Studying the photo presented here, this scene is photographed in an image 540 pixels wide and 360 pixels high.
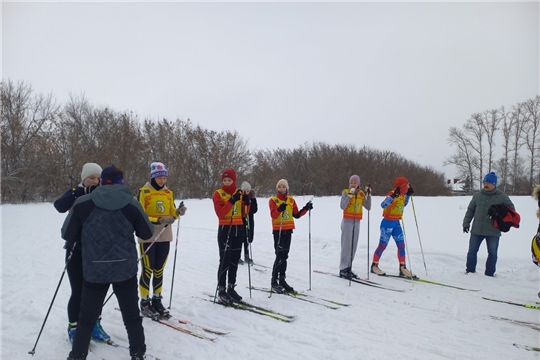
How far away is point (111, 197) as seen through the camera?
3104mm

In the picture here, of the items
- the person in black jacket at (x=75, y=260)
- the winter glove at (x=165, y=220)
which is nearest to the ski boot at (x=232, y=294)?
the winter glove at (x=165, y=220)

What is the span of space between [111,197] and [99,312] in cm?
110

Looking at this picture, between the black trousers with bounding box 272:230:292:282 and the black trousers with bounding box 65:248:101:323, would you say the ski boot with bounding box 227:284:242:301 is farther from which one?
the black trousers with bounding box 65:248:101:323

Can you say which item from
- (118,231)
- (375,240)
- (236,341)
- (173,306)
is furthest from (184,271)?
(375,240)

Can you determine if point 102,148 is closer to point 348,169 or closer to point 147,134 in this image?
point 147,134

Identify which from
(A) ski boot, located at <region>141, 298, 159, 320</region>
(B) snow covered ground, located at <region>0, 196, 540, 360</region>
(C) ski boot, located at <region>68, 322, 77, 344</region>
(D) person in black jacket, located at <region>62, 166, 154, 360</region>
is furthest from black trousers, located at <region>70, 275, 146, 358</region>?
(A) ski boot, located at <region>141, 298, 159, 320</region>

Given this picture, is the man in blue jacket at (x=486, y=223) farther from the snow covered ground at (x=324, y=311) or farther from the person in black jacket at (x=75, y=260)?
the person in black jacket at (x=75, y=260)

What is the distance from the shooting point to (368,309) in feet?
15.8

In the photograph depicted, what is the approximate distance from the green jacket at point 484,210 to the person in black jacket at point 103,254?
6.50m

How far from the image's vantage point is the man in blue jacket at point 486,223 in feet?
21.5

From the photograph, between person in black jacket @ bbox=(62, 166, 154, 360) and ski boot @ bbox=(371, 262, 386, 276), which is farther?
ski boot @ bbox=(371, 262, 386, 276)

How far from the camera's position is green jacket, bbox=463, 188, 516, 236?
258 inches

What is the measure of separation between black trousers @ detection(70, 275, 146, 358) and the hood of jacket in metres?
0.73

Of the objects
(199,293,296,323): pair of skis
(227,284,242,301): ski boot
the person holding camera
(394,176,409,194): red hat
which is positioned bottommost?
(199,293,296,323): pair of skis
